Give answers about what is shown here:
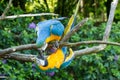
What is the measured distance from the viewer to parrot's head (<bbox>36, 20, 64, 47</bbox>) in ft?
4.17

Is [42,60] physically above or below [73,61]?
A: above

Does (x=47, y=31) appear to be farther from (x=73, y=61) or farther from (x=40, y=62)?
(x=73, y=61)

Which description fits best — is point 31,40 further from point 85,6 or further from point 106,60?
point 85,6

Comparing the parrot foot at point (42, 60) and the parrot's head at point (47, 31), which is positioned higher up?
the parrot's head at point (47, 31)

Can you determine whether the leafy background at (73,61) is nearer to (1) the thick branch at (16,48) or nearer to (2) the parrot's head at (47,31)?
(1) the thick branch at (16,48)

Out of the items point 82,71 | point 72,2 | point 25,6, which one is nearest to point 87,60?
point 82,71

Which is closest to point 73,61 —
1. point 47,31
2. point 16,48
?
point 16,48

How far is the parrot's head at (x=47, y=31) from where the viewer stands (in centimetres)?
127

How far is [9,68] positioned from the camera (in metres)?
2.33

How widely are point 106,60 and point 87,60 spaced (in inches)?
7.8

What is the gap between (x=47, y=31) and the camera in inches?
50.4

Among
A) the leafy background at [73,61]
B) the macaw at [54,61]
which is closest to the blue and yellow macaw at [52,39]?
the macaw at [54,61]

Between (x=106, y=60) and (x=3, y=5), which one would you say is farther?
(x=3, y=5)

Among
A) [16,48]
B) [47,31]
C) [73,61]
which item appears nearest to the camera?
[47,31]
